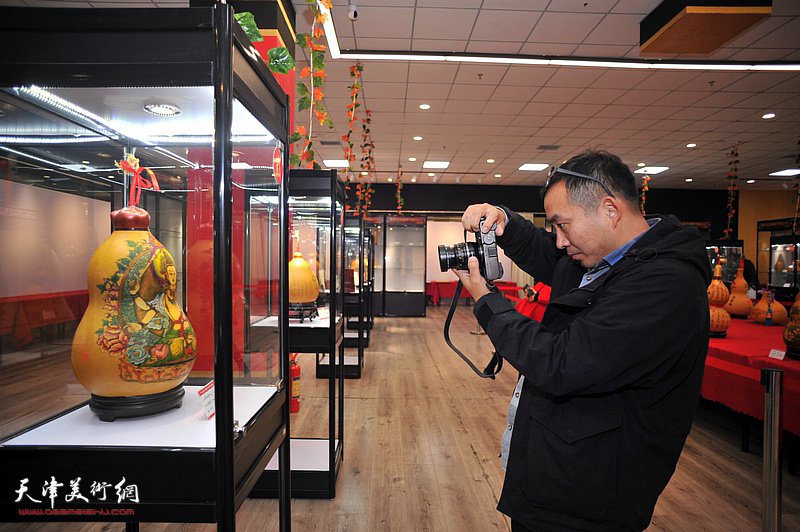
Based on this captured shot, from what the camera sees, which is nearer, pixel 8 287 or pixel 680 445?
pixel 8 287

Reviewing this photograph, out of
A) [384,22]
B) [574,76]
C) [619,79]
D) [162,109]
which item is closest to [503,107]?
[574,76]

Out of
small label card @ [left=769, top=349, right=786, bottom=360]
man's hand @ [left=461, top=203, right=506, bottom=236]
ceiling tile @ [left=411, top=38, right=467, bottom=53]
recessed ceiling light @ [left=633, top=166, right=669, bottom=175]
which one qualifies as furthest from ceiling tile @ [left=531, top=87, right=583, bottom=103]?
recessed ceiling light @ [left=633, top=166, right=669, bottom=175]

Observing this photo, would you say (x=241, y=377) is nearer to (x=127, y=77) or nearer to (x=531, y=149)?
(x=127, y=77)

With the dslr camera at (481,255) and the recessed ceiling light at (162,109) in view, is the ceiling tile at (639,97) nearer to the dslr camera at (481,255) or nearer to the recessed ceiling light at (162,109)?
the dslr camera at (481,255)

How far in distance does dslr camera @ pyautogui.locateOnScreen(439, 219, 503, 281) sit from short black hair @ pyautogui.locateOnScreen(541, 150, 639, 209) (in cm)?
23

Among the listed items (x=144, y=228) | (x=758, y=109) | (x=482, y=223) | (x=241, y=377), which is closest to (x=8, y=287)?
(x=144, y=228)

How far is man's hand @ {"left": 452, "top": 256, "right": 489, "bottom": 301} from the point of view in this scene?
1.21 metres

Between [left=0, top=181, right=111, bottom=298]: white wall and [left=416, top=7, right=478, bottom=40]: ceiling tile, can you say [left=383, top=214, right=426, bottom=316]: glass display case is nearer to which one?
[left=416, top=7, right=478, bottom=40]: ceiling tile

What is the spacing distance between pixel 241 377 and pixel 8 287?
45 centimetres

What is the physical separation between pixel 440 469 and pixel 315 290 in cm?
135

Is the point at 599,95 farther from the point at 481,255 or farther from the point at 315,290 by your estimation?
the point at 481,255

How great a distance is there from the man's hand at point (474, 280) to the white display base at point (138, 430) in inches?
23.7

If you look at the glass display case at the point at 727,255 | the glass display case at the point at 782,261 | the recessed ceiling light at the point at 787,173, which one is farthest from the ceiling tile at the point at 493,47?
the recessed ceiling light at the point at 787,173

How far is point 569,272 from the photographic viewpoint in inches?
53.5
